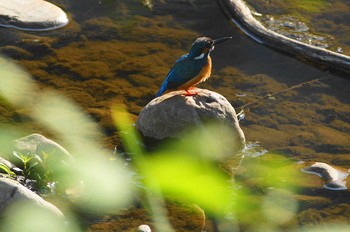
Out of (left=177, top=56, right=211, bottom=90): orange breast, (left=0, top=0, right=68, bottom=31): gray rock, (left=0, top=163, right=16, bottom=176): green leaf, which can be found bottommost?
(left=0, top=0, right=68, bottom=31): gray rock

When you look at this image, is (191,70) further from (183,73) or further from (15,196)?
(15,196)

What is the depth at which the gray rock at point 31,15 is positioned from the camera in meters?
9.24

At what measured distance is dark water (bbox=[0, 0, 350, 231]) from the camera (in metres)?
6.81

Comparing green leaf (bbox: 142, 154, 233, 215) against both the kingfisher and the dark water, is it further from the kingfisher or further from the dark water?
the kingfisher

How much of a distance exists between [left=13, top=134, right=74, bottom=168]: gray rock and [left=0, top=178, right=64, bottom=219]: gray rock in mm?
618

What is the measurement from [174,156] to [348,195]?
1593mm

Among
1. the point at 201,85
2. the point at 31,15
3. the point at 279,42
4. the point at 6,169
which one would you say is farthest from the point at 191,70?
the point at 31,15

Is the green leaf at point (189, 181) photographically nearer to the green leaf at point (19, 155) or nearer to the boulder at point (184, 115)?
the boulder at point (184, 115)

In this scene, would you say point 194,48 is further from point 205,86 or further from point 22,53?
point 22,53

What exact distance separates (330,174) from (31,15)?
4613mm

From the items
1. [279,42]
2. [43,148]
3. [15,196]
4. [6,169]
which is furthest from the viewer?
[279,42]

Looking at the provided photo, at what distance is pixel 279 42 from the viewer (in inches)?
344

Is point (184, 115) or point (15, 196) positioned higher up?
point (184, 115)

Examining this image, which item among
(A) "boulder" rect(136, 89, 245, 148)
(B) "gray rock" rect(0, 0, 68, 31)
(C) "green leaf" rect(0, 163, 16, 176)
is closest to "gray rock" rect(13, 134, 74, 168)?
(C) "green leaf" rect(0, 163, 16, 176)
